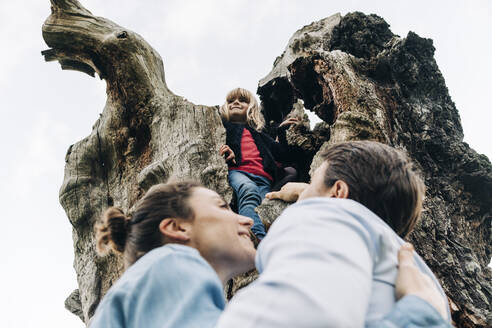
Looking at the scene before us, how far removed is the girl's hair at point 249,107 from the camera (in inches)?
209

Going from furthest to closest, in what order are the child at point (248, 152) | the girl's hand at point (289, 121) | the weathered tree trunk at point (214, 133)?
the girl's hand at point (289, 121) < the child at point (248, 152) < the weathered tree trunk at point (214, 133)

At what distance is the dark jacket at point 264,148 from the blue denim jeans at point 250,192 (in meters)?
0.15

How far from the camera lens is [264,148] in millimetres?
4789

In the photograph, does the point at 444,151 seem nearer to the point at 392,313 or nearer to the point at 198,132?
the point at 198,132

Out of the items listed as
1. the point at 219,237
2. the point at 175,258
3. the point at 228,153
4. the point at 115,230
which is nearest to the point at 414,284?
the point at 175,258

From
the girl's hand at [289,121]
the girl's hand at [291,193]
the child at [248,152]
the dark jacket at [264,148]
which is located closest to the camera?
the girl's hand at [291,193]

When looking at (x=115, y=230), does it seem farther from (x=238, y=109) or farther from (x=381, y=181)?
(x=238, y=109)

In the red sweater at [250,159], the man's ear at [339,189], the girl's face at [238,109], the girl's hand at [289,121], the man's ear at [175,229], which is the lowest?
the man's ear at [175,229]

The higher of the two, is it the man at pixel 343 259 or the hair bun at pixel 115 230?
the man at pixel 343 259

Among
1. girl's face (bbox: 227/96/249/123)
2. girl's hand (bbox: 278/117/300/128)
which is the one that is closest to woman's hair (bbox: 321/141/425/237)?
girl's hand (bbox: 278/117/300/128)

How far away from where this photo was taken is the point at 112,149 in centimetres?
415

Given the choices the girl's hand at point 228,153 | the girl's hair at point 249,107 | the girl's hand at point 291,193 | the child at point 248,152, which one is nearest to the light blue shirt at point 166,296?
the girl's hand at point 291,193

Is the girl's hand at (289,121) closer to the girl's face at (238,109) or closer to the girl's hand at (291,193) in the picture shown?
the girl's face at (238,109)

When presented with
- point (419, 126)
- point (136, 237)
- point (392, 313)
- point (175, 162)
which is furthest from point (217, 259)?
point (419, 126)
